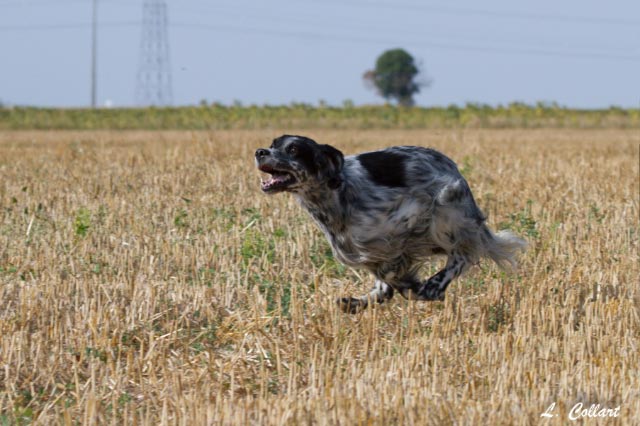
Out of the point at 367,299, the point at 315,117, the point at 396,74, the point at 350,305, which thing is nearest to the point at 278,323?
the point at 350,305

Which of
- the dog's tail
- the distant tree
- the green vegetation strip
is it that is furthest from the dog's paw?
the distant tree

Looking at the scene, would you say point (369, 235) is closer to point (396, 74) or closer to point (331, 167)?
A: point (331, 167)

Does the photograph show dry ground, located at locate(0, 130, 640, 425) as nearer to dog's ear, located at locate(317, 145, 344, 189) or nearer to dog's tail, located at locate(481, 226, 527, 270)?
dog's tail, located at locate(481, 226, 527, 270)

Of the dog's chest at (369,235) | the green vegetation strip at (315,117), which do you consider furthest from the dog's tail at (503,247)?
the green vegetation strip at (315,117)

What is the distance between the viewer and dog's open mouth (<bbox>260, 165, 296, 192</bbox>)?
225 inches

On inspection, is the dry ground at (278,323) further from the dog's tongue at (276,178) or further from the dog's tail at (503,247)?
the dog's tongue at (276,178)

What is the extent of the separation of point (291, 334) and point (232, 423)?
169 cm

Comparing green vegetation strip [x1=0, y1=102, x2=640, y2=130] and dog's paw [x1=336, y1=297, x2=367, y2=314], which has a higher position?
green vegetation strip [x1=0, y1=102, x2=640, y2=130]

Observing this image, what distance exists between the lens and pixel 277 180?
5727 mm

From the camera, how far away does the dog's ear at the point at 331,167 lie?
582 centimetres

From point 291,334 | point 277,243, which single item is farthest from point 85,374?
point 277,243

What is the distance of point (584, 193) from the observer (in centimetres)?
1122

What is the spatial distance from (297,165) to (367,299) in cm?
108

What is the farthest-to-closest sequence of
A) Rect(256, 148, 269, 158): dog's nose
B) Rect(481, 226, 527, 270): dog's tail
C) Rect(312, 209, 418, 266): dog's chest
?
Rect(481, 226, 527, 270): dog's tail < Rect(312, 209, 418, 266): dog's chest < Rect(256, 148, 269, 158): dog's nose
